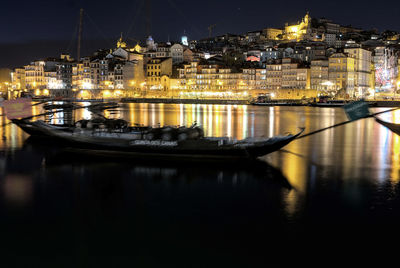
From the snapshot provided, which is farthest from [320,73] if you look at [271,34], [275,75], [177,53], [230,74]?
[271,34]

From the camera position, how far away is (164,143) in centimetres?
1532

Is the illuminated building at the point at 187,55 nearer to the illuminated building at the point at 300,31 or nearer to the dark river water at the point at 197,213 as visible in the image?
the illuminated building at the point at 300,31

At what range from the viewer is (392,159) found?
16875 mm

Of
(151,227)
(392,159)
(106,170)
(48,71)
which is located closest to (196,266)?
(151,227)

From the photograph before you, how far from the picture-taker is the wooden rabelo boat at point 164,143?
14.7 meters

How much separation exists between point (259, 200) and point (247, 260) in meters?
3.61

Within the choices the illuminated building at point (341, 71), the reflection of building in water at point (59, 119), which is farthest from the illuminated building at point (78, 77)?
the illuminated building at point (341, 71)

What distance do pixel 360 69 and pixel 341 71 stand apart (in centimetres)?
695

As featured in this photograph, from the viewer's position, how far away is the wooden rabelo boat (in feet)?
48.3

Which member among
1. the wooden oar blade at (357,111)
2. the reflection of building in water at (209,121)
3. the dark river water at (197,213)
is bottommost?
the dark river water at (197,213)

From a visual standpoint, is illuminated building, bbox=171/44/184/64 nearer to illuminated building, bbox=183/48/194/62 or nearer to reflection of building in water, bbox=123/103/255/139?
illuminated building, bbox=183/48/194/62

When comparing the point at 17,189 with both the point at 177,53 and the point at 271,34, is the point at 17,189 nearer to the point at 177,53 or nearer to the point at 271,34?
the point at 177,53

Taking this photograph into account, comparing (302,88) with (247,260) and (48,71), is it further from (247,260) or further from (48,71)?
(247,260)

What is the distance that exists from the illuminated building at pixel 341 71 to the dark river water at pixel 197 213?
59.0 m
